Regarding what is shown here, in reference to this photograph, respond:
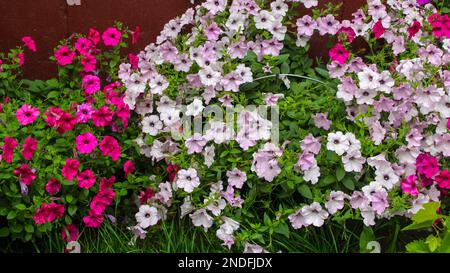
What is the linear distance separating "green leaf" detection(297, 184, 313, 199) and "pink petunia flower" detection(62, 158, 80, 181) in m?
0.98

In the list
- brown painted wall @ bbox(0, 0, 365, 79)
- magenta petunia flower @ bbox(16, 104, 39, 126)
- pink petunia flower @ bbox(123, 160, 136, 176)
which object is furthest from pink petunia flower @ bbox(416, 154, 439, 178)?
magenta petunia flower @ bbox(16, 104, 39, 126)

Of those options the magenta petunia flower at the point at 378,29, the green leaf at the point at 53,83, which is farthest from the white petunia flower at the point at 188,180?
the magenta petunia flower at the point at 378,29

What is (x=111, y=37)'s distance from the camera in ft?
12.3

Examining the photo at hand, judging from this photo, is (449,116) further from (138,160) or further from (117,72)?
(117,72)

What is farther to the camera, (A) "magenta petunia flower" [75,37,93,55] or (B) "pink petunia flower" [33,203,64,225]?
(A) "magenta petunia flower" [75,37,93,55]

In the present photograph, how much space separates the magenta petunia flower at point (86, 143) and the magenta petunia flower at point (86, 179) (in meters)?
0.11

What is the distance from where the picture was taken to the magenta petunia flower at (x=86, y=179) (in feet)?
10.1

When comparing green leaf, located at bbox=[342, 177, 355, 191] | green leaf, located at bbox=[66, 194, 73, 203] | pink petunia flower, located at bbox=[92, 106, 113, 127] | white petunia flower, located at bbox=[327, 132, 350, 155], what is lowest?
green leaf, located at bbox=[66, 194, 73, 203]

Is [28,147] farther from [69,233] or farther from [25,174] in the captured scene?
[69,233]

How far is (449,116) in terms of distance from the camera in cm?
312

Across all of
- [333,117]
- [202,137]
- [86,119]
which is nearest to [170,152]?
[202,137]

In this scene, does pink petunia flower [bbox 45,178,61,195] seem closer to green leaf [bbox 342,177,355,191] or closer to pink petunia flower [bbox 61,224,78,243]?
pink petunia flower [bbox 61,224,78,243]

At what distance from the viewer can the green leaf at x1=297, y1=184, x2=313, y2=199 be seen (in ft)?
9.82

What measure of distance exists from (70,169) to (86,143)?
6.4 inches
